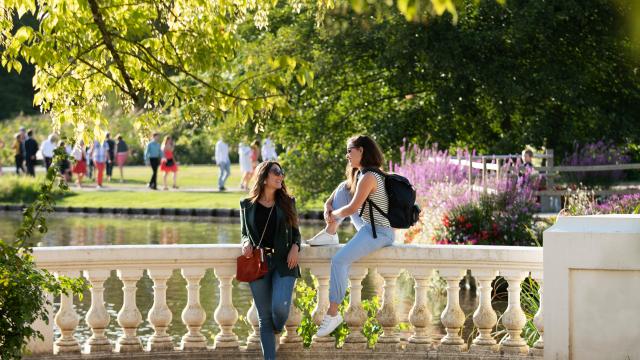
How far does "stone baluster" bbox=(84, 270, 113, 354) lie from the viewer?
895cm

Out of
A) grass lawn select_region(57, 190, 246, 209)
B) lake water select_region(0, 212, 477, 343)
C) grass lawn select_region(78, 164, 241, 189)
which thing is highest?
grass lawn select_region(78, 164, 241, 189)

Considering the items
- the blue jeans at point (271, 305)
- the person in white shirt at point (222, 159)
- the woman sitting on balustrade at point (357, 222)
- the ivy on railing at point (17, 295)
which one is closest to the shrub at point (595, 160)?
the person in white shirt at point (222, 159)

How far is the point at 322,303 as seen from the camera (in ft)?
30.1

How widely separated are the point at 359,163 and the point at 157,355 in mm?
1937

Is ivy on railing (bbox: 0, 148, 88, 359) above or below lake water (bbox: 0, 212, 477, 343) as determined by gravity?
above

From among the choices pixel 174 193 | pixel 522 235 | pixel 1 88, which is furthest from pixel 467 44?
pixel 1 88

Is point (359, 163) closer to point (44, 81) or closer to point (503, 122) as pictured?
point (44, 81)

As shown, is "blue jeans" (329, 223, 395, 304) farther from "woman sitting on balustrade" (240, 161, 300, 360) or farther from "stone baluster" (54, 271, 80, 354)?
"stone baluster" (54, 271, 80, 354)

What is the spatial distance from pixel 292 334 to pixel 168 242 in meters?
17.1

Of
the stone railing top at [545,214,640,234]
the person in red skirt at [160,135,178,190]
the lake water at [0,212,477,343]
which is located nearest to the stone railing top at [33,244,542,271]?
the stone railing top at [545,214,640,234]

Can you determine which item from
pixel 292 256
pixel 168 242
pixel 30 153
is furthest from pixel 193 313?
pixel 30 153

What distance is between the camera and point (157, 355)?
356 inches

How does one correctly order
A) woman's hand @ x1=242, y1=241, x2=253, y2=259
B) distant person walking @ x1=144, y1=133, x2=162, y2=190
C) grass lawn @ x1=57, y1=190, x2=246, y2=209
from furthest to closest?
distant person walking @ x1=144, y1=133, x2=162, y2=190
grass lawn @ x1=57, y1=190, x2=246, y2=209
woman's hand @ x1=242, y1=241, x2=253, y2=259

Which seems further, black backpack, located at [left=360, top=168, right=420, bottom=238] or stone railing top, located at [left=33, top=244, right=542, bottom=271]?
black backpack, located at [left=360, top=168, right=420, bottom=238]
